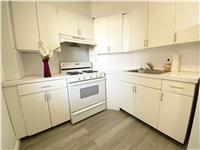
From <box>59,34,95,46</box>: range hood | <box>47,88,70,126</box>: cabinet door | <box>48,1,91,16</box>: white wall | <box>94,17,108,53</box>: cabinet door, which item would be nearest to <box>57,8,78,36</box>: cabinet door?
<box>59,34,95,46</box>: range hood

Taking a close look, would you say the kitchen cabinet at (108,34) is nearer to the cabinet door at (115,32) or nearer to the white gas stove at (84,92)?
the cabinet door at (115,32)

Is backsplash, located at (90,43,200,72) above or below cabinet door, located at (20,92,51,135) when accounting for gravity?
above

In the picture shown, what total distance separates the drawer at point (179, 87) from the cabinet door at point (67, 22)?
1.87 meters

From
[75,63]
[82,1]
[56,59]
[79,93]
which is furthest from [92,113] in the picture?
[82,1]

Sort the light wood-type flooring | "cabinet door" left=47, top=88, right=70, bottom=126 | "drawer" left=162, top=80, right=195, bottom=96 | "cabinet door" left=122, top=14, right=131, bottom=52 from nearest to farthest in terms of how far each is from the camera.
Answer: "drawer" left=162, top=80, right=195, bottom=96 < the light wood-type flooring < "cabinet door" left=47, top=88, right=70, bottom=126 < "cabinet door" left=122, top=14, right=131, bottom=52

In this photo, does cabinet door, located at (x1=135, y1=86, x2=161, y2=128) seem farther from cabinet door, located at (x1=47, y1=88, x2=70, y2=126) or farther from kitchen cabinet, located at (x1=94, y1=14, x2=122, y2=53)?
cabinet door, located at (x1=47, y1=88, x2=70, y2=126)

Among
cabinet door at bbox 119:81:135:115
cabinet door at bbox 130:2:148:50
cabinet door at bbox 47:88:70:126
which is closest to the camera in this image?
cabinet door at bbox 47:88:70:126

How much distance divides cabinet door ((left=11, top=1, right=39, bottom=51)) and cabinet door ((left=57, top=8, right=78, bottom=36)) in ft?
1.37

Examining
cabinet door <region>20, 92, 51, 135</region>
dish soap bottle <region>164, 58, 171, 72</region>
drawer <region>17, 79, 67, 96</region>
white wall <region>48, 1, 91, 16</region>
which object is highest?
white wall <region>48, 1, 91, 16</region>

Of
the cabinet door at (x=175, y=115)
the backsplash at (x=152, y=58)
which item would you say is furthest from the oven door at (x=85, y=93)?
the cabinet door at (x=175, y=115)

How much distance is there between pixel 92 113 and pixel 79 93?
21.9 inches

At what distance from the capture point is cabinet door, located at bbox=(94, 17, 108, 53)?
2.41 meters

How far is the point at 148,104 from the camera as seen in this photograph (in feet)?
5.53

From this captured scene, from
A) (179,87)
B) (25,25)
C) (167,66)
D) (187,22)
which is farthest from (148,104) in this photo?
(25,25)
